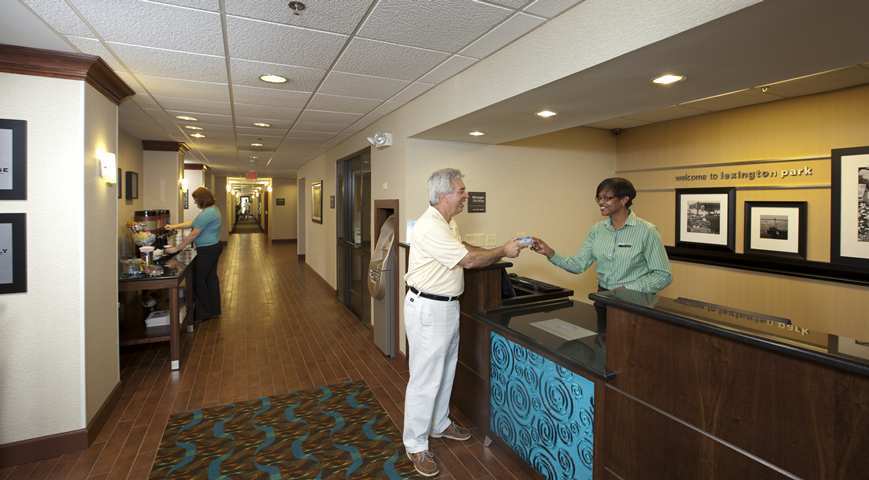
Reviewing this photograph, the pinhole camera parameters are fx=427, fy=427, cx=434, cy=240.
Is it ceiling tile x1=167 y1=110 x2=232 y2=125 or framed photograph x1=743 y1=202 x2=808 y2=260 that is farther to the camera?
ceiling tile x1=167 y1=110 x2=232 y2=125

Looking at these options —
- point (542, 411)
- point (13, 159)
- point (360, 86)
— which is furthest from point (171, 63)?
point (542, 411)

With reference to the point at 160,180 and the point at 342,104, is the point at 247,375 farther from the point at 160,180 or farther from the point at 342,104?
the point at 160,180

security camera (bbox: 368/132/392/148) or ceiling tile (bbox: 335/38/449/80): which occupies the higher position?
ceiling tile (bbox: 335/38/449/80)

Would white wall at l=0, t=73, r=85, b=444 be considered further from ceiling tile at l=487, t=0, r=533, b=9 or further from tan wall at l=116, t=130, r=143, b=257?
ceiling tile at l=487, t=0, r=533, b=9

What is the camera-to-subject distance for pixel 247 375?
4.02 meters

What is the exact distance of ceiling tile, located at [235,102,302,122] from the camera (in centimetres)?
436

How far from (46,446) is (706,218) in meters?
5.80

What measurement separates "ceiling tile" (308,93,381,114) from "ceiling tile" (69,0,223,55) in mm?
1290

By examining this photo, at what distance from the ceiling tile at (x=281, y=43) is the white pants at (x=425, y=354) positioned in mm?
1635

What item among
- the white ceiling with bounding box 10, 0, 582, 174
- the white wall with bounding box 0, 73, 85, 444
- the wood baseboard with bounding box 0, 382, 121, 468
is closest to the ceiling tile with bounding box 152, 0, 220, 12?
the white ceiling with bounding box 10, 0, 582, 174

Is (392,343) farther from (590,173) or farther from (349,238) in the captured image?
(590,173)

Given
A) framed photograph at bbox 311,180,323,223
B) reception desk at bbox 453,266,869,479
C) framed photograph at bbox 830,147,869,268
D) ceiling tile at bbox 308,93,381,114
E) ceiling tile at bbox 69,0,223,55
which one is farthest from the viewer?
framed photograph at bbox 311,180,323,223

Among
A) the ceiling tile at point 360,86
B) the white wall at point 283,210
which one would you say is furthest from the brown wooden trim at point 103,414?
the white wall at point 283,210

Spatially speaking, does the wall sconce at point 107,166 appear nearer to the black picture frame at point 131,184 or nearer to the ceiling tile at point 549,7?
the black picture frame at point 131,184
